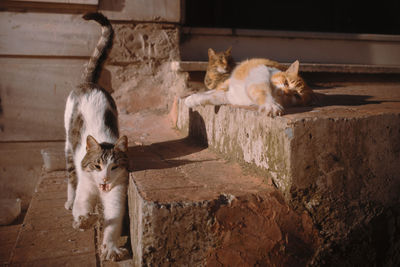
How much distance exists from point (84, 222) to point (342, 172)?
1613mm

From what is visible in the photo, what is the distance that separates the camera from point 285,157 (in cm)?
162

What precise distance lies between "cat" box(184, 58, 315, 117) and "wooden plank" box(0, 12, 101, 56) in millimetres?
2015

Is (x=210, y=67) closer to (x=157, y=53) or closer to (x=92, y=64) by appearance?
(x=157, y=53)

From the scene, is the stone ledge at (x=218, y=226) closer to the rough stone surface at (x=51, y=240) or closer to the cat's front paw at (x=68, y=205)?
the rough stone surface at (x=51, y=240)

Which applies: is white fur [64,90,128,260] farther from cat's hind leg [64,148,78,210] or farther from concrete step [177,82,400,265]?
concrete step [177,82,400,265]

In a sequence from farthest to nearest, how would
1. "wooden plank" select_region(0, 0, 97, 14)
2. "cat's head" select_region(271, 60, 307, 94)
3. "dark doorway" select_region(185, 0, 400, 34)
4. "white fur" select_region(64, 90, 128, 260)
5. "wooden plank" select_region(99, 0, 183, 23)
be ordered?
"dark doorway" select_region(185, 0, 400, 34) < "wooden plank" select_region(99, 0, 183, 23) < "wooden plank" select_region(0, 0, 97, 14) < "cat's head" select_region(271, 60, 307, 94) < "white fur" select_region(64, 90, 128, 260)

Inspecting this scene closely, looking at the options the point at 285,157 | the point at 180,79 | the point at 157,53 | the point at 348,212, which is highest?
the point at 157,53

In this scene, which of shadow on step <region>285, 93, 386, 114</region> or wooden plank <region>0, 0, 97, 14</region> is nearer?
shadow on step <region>285, 93, 386, 114</region>

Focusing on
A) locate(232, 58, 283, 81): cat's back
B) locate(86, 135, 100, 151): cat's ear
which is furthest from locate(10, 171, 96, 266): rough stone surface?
locate(232, 58, 283, 81): cat's back

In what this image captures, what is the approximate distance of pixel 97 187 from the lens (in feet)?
7.20

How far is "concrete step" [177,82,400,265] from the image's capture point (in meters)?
1.61

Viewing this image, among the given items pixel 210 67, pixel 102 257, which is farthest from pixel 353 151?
pixel 210 67

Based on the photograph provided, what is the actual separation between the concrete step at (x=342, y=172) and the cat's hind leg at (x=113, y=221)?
884 millimetres

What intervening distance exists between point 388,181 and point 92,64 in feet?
8.42
